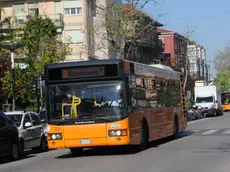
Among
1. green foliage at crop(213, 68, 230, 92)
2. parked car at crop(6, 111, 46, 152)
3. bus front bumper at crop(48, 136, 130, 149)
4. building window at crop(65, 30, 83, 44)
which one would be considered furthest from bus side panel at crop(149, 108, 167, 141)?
green foliage at crop(213, 68, 230, 92)

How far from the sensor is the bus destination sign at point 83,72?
696 inches

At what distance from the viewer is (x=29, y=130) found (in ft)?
68.9

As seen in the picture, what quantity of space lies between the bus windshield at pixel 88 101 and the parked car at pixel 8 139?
1.55 m

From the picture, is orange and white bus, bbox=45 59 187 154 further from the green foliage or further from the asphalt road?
the green foliage

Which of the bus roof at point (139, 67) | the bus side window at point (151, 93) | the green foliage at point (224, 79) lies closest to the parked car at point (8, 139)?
the bus roof at point (139, 67)

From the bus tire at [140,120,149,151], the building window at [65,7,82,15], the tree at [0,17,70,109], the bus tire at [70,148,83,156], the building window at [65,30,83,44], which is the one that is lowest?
the bus tire at [70,148,83,156]

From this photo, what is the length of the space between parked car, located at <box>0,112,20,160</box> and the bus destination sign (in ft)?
7.97

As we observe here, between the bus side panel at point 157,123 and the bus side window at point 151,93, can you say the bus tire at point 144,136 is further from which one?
the bus side window at point 151,93

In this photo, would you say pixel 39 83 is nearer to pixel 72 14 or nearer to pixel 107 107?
pixel 107 107

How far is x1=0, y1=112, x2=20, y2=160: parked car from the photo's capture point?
17.6 metres

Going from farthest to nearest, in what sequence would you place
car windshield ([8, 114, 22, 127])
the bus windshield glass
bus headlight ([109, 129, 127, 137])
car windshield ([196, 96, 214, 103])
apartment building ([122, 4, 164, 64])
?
1. the bus windshield glass
2. car windshield ([196, 96, 214, 103])
3. apartment building ([122, 4, 164, 64])
4. car windshield ([8, 114, 22, 127])
5. bus headlight ([109, 129, 127, 137])

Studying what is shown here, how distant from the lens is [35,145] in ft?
70.9

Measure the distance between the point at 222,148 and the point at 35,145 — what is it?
6855 mm

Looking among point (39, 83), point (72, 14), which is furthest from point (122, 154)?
point (72, 14)
